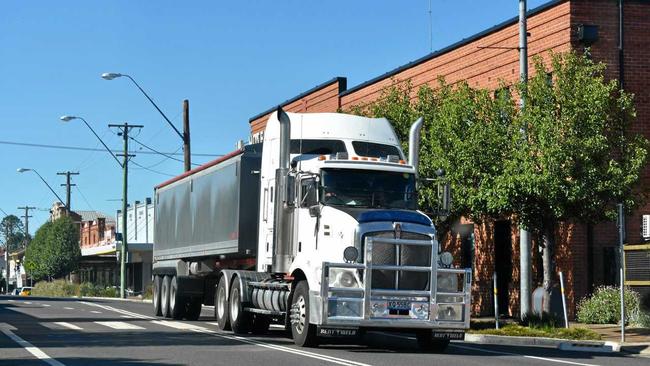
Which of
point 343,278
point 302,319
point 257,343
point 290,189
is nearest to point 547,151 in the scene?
point 290,189

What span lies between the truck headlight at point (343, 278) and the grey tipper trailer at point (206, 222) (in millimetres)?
5317

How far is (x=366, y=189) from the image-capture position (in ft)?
65.2

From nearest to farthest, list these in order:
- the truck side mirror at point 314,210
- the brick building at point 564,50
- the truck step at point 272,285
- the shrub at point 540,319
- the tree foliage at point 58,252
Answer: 1. the truck side mirror at point 314,210
2. the truck step at point 272,285
3. the shrub at point 540,319
4. the brick building at point 564,50
5. the tree foliage at point 58,252

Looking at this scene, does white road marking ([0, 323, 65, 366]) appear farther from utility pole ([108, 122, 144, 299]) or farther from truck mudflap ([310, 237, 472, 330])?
utility pole ([108, 122, 144, 299])

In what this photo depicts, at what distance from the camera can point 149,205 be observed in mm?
92438

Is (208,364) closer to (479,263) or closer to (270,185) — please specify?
(270,185)

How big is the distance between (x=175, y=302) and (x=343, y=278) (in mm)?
11873

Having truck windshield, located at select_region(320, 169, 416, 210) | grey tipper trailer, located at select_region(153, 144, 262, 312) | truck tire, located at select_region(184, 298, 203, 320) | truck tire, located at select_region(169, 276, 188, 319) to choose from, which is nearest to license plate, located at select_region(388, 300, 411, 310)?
truck windshield, located at select_region(320, 169, 416, 210)

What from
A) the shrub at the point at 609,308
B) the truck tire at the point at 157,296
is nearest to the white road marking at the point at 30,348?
the truck tire at the point at 157,296

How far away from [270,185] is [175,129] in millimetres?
21664

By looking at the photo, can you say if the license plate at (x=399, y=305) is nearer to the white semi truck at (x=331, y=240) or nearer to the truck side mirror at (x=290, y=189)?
the white semi truck at (x=331, y=240)

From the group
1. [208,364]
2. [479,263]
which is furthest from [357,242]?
[479,263]

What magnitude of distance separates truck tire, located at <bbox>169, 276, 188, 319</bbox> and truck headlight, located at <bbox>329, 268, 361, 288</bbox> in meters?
11.5

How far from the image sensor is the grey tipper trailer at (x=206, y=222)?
78.3 feet
